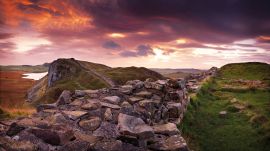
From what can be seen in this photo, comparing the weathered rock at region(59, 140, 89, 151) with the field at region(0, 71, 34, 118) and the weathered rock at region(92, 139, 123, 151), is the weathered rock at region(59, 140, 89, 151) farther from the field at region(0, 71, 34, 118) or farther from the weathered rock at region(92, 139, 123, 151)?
the field at region(0, 71, 34, 118)

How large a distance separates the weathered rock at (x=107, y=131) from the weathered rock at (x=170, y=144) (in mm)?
905

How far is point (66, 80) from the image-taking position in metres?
32.0

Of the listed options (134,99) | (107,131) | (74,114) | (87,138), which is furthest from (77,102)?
(87,138)

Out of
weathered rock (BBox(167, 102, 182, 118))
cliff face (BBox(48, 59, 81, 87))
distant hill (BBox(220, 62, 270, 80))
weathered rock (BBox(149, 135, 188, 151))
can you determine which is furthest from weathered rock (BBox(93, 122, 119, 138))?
distant hill (BBox(220, 62, 270, 80))

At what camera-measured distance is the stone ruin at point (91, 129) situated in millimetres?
4965

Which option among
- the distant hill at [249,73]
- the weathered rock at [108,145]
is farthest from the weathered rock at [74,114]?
the distant hill at [249,73]

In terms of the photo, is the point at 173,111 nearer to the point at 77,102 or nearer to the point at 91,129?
the point at 77,102

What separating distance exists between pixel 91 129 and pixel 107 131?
0.38 m

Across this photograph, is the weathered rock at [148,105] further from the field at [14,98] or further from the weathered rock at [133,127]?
the field at [14,98]

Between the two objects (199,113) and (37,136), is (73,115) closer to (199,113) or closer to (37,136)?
(37,136)

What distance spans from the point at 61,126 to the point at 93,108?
73.1 inches

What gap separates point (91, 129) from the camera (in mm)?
5969

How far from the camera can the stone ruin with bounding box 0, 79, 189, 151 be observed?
16.3 ft

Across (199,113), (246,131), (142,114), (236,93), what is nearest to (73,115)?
(142,114)
